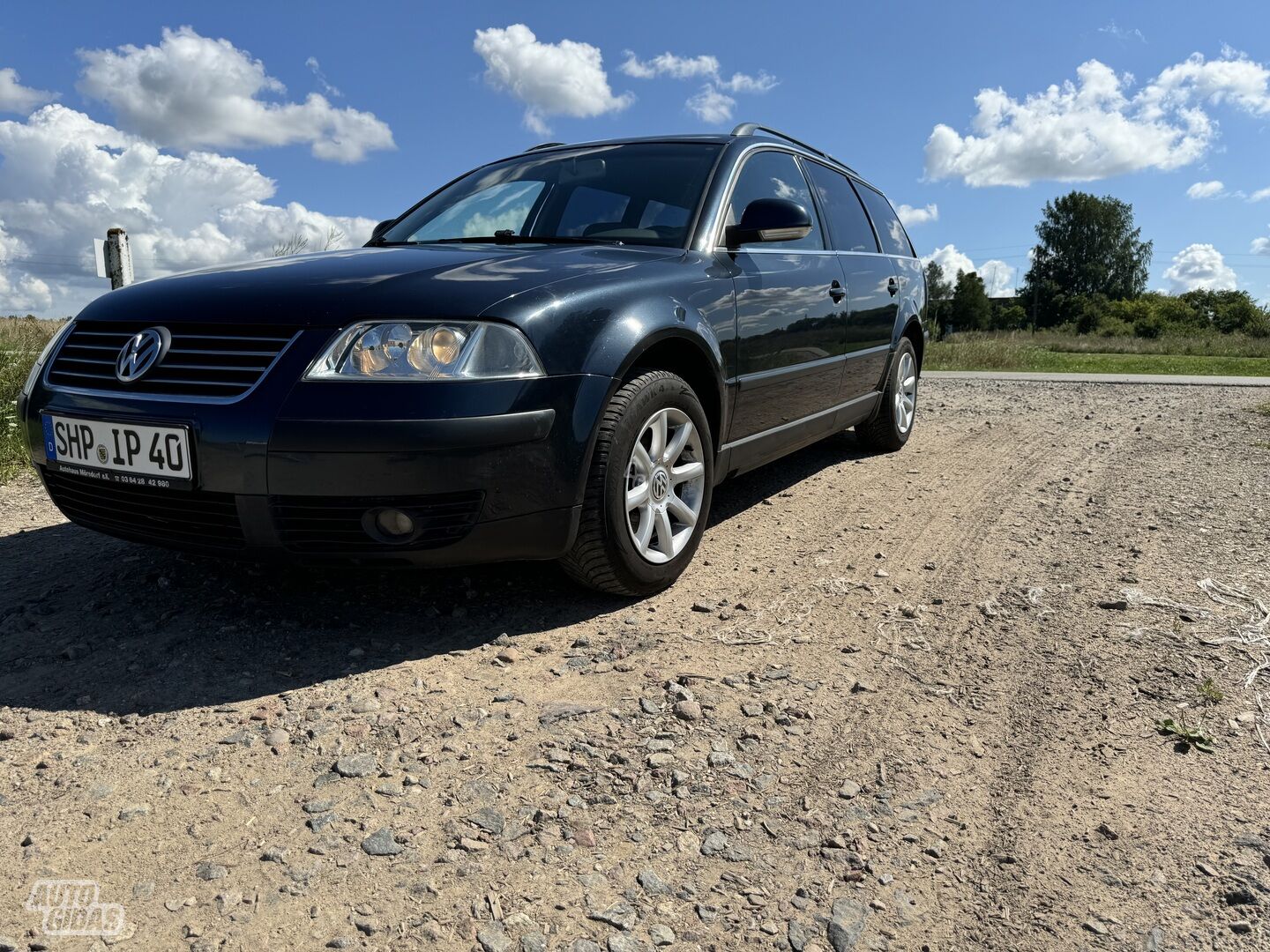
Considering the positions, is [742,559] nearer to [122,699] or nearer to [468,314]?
[468,314]

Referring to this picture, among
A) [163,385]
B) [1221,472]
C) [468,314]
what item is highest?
[468,314]

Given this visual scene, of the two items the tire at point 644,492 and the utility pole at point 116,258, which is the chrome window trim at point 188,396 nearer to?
the tire at point 644,492

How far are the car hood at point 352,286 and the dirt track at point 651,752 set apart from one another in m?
0.99

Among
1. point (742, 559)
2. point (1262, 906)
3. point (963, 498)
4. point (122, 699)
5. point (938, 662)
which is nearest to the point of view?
point (1262, 906)

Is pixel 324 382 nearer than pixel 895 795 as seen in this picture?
No

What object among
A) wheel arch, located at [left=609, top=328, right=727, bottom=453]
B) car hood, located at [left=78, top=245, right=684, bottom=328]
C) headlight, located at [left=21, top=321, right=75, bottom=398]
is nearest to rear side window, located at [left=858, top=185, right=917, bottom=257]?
wheel arch, located at [left=609, top=328, right=727, bottom=453]

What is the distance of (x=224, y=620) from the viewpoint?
9.93 ft

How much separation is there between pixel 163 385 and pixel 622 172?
2.17m

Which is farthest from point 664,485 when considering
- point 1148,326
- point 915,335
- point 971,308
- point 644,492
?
point 971,308

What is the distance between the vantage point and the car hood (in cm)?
269

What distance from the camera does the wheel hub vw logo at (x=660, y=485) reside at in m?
3.23

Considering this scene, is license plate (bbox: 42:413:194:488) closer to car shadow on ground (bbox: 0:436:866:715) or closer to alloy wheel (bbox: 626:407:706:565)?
car shadow on ground (bbox: 0:436:866:715)

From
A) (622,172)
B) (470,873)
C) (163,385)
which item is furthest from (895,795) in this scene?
(622,172)

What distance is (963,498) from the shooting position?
15.9 ft
